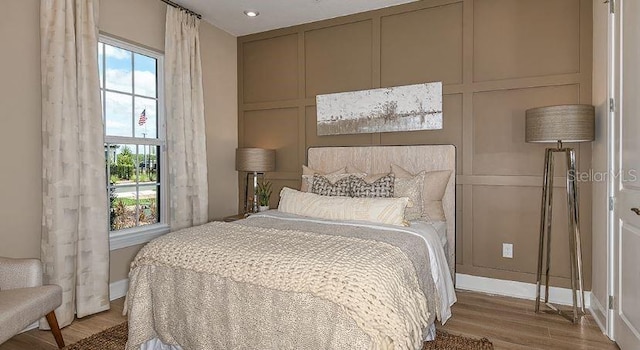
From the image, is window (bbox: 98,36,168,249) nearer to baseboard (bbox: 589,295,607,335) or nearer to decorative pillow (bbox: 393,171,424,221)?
decorative pillow (bbox: 393,171,424,221)

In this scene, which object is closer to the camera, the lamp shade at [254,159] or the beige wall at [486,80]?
the beige wall at [486,80]

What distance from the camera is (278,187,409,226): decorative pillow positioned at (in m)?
2.68

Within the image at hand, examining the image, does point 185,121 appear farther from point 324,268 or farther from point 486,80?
point 486,80

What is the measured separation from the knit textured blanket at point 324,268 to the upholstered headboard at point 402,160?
5.13 feet

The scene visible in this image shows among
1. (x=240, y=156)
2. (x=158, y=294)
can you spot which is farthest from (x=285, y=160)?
(x=158, y=294)

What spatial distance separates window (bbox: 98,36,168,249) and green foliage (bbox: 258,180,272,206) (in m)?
1.01

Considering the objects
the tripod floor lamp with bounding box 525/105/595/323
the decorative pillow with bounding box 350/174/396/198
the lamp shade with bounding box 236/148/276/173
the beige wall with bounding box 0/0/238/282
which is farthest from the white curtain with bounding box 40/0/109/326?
A: the tripod floor lamp with bounding box 525/105/595/323

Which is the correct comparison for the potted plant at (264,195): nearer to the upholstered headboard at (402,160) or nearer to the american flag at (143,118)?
the upholstered headboard at (402,160)

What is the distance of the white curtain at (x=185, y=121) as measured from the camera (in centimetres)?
361

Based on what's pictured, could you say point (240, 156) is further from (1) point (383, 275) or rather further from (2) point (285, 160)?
(1) point (383, 275)

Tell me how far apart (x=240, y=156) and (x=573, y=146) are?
3154mm

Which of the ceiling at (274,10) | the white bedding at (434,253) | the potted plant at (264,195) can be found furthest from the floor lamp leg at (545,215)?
the potted plant at (264,195)

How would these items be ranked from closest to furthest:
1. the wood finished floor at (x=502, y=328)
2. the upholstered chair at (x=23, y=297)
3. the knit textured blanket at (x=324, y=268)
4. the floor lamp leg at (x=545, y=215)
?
the knit textured blanket at (x=324, y=268) → the upholstered chair at (x=23, y=297) → the wood finished floor at (x=502, y=328) → the floor lamp leg at (x=545, y=215)

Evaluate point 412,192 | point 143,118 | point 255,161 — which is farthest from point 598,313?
point 143,118
